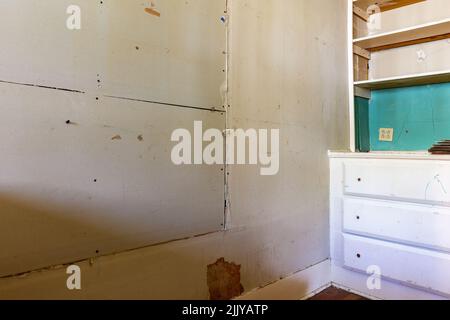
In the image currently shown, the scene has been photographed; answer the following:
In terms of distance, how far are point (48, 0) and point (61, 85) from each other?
26cm

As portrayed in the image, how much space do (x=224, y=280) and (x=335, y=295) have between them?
2.83 ft

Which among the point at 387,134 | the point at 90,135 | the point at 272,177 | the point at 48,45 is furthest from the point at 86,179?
the point at 387,134

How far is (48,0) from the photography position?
102 centimetres

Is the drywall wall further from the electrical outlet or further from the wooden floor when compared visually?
the electrical outlet

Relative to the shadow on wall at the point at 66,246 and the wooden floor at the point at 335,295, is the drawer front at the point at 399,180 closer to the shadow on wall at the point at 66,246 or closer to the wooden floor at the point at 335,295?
the wooden floor at the point at 335,295

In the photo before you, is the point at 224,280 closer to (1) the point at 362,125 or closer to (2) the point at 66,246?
(2) the point at 66,246

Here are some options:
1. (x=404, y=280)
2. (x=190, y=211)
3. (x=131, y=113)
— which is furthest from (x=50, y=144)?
(x=404, y=280)

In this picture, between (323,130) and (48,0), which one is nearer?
(48,0)

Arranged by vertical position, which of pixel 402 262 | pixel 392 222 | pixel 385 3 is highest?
pixel 385 3

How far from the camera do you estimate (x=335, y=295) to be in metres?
2.01

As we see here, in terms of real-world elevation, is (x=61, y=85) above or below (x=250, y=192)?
above

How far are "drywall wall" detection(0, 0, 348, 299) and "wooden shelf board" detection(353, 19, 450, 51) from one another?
0.22 metres

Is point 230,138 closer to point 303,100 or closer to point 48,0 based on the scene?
point 303,100

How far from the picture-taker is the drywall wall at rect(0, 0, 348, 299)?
128 cm
